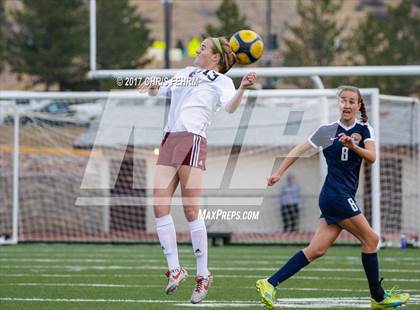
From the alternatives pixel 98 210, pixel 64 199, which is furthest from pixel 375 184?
pixel 64 199

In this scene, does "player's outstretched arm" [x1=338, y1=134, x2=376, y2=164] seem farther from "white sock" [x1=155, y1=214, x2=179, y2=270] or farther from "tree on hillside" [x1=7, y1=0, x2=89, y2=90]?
"tree on hillside" [x1=7, y1=0, x2=89, y2=90]

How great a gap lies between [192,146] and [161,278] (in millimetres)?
3800

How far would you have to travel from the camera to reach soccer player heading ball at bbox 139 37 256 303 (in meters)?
9.27

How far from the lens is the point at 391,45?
1827 inches

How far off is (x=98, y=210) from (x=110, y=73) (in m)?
7.48

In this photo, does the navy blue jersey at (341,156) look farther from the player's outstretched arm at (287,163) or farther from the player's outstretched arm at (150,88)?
the player's outstretched arm at (150,88)

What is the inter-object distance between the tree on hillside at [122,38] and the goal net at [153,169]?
12200 mm

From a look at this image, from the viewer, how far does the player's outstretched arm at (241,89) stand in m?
8.87

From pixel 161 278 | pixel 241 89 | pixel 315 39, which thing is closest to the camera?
pixel 241 89

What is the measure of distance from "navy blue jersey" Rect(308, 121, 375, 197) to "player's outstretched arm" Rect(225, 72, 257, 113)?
0.86m

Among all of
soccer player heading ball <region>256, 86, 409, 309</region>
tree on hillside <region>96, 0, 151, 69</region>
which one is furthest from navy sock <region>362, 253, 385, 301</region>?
tree on hillside <region>96, 0, 151, 69</region>

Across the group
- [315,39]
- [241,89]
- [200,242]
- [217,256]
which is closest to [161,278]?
[200,242]

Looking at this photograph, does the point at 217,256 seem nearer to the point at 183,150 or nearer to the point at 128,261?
the point at 128,261

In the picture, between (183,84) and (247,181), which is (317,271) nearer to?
(183,84)
